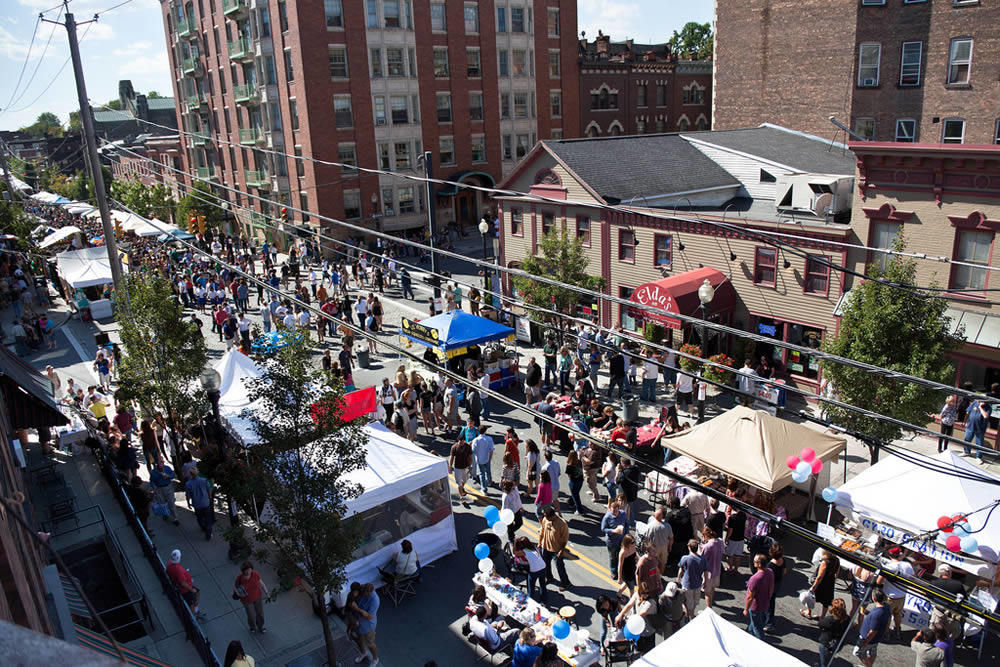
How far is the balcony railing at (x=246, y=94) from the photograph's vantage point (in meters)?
51.4

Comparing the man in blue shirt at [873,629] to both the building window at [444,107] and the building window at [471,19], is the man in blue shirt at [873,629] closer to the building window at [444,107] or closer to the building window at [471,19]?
the building window at [444,107]

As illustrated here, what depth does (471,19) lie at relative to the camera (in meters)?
51.2

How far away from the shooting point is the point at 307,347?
10.6 meters

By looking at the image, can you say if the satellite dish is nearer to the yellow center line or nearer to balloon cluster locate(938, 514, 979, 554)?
balloon cluster locate(938, 514, 979, 554)

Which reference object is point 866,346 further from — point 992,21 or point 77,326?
point 77,326

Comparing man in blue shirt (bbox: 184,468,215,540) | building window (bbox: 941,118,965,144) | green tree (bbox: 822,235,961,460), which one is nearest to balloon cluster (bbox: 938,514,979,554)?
green tree (bbox: 822,235,961,460)

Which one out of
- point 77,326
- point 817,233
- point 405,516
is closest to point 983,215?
point 817,233

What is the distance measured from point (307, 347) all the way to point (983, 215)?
16.6 metres

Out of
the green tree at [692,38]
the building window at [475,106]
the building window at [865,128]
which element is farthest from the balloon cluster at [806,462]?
the green tree at [692,38]

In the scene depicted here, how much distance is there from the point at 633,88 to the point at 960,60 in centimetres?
3107

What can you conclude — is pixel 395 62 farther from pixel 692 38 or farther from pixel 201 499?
pixel 692 38

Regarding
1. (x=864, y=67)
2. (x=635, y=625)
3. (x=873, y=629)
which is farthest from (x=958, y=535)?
(x=864, y=67)

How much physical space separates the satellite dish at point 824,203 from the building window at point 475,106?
34610mm

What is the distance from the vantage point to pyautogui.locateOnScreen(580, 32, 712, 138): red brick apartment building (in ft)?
191
